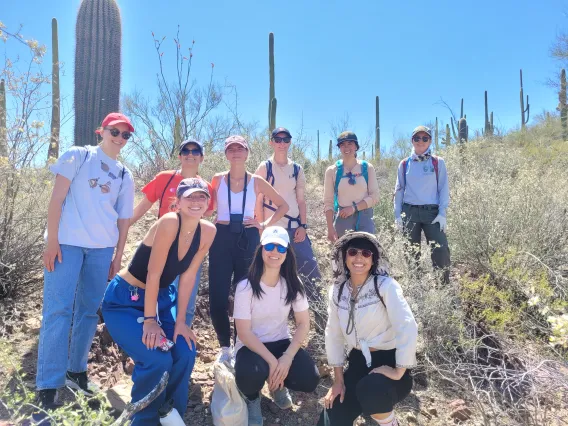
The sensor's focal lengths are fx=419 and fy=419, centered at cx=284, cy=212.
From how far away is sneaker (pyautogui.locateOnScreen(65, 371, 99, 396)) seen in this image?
108 inches

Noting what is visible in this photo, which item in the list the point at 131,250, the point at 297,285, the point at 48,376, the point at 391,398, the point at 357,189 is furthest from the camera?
the point at 131,250

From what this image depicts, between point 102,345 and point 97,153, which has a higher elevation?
point 97,153

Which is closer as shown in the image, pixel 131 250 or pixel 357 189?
pixel 357 189

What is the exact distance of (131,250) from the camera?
4980mm

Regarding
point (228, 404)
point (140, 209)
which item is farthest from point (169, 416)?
point (140, 209)

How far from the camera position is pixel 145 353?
2.34 m

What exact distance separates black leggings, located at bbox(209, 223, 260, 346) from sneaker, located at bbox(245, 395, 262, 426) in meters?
0.61

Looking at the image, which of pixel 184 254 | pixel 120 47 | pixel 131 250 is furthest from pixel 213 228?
pixel 120 47

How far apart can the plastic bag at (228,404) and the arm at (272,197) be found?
4.26 feet

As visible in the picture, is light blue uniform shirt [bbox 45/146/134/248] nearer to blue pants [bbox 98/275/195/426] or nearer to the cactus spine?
blue pants [bbox 98/275/195/426]

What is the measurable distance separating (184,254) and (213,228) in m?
0.26

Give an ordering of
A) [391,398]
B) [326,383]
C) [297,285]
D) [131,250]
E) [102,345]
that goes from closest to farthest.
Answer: [391,398], [297,285], [326,383], [102,345], [131,250]

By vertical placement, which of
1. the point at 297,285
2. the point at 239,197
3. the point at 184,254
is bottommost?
the point at 297,285

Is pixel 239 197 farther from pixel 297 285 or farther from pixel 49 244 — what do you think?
pixel 49 244
